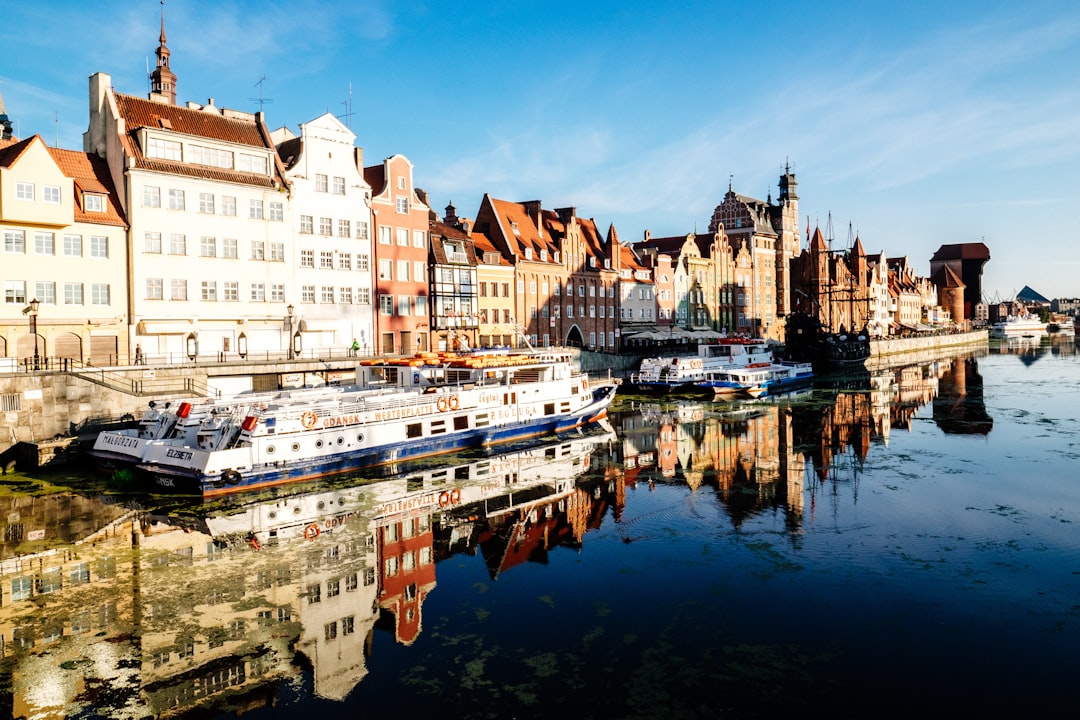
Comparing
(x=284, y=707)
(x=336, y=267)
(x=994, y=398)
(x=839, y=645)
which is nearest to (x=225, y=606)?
(x=284, y=707)

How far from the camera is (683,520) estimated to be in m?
28.7

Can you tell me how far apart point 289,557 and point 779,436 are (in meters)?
33.0

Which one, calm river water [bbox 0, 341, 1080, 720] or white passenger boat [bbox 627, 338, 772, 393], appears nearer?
calm river water [bbox 0, 341, 1080, 720]

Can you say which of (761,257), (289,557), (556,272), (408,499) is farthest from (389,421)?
(761,257)

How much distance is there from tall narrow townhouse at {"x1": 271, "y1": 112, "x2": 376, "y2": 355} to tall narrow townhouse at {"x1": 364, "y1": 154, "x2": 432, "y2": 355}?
103 cm

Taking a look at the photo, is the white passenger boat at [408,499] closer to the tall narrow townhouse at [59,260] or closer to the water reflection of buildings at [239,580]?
the water reflection of buildings at [239,580]

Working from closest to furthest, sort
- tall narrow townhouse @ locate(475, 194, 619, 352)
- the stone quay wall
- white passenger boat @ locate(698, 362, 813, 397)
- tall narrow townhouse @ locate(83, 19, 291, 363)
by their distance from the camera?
tall narrow townhouse @ locate(83, 19, 291, 363)
white passenger boat @ locate(698, 362, 813, 397)
tall narrow townhouse @ locate(475, 194, 619, 352)
the stone quay wall

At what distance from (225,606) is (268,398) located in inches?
885

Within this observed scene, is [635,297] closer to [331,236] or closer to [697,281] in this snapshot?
[697,281]

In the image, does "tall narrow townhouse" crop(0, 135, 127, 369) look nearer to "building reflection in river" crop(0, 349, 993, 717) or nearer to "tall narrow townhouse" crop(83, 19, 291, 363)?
"tall narrow townhouse" crop(83, 19, 291, 363)

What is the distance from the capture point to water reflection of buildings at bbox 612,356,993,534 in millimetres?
34375

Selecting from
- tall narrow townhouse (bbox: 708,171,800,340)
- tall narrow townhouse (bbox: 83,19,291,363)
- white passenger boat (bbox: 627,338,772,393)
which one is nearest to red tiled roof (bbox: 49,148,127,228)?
tall narrow townhouse (bbox: 83,19,291,363)

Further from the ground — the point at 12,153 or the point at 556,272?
the point at 12,153

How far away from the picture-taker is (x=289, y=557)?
79.9 ft
